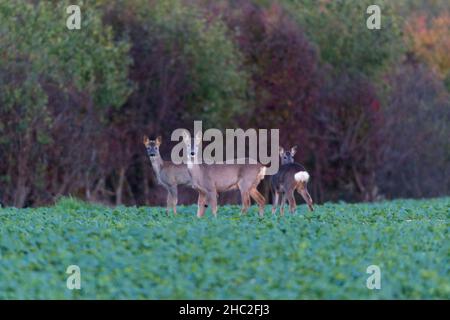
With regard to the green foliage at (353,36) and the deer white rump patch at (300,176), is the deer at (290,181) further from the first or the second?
the green foliage at (353,36)

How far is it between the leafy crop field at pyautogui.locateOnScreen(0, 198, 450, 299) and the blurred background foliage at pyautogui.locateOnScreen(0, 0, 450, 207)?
16043 millimetres

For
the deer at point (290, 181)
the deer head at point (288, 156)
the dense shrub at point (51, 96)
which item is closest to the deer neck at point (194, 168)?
the deer at point (290, 181)

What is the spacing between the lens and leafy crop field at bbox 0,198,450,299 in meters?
11.0

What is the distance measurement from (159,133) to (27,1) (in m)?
5.83

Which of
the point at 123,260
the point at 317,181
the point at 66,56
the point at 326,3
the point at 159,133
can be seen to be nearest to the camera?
the point at 123,260

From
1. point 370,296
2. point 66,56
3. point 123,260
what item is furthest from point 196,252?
point 66,56

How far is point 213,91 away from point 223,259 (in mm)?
25365

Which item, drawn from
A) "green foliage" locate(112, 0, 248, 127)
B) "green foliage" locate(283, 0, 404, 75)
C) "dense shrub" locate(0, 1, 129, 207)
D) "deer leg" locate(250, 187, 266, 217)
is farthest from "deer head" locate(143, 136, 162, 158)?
"green foliage" locate(283, 0, 404, 75)

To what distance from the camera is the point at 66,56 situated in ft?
111

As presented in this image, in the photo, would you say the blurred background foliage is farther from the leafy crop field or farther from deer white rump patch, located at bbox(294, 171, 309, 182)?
the leafy crop field

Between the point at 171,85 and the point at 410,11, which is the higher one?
the point at 410,11

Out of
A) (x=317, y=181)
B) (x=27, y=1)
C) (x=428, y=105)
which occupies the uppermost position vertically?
(x=27, y=1)

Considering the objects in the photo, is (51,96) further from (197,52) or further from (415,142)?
(415,142)
